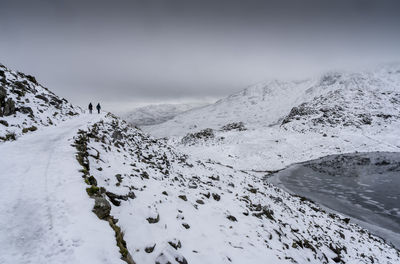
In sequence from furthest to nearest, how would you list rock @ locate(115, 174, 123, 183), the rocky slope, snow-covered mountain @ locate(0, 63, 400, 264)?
the rocky slope → rock @ locate(115, 174, 123, 183) → snow-covered mountain @ locate(0, 63, 400, 264)

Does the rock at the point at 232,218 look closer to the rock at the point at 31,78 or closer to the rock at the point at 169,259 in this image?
the rock at the point at 169,259

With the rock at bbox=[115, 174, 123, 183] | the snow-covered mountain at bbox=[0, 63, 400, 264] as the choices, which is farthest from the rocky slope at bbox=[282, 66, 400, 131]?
the rock at bbox=[115, 174, 123, 183]

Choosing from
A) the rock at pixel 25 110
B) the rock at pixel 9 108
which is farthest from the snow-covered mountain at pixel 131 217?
the rock at pixel 25 110

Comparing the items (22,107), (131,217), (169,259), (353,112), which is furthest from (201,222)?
(353,112)

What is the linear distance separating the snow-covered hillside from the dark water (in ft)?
92.3

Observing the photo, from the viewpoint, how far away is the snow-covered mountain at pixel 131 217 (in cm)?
511

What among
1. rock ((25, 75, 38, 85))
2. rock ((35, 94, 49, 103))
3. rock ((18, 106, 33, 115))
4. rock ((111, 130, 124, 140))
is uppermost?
rock ((25, 75, 38, 85))

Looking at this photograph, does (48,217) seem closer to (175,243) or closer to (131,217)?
(131,217)

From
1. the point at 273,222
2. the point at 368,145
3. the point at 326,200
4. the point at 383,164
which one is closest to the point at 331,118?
the point at 368,145

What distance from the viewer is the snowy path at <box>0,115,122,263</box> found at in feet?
14.8

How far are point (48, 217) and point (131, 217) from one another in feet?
8.70

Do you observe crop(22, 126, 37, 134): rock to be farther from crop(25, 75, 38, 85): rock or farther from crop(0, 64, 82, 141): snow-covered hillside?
crop(25, 75, 38, 85): rock

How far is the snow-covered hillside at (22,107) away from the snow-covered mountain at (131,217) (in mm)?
371

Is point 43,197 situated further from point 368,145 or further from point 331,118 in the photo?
point 331,118
